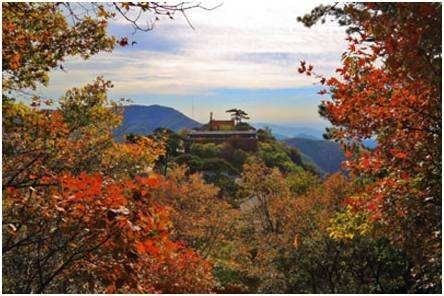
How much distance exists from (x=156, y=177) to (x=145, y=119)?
27222 millimetres

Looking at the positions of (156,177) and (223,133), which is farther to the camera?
(223,133)

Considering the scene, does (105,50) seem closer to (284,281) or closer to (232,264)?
(284,281)

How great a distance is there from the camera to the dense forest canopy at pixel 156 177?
4934 millimetres

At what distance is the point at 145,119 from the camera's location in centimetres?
3159

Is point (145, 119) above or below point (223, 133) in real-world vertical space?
above

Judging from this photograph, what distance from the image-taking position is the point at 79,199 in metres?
4.79

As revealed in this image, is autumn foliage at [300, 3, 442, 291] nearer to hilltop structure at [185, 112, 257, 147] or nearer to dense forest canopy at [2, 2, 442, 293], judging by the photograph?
dense forest canopy at [2, 2, 442, 293]

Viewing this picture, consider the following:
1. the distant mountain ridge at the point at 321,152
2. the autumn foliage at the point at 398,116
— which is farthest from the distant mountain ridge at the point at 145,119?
the distant mountain ridge at the point at 321,152

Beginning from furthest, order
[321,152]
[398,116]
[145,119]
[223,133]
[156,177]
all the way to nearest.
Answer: [321,152], [223,133], [145,119], [398,116], [156,177]

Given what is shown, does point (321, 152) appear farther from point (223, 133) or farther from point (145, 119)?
point (145, 119)

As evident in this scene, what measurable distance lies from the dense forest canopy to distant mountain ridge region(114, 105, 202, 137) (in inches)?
68.5

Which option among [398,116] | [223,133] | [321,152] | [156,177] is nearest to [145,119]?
[398,116]

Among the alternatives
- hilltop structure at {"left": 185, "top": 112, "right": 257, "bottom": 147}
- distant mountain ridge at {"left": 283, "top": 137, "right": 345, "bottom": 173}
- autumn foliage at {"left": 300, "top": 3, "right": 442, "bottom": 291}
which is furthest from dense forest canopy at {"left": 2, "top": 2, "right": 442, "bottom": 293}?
distant mountain ridge at {"left": 283, "top": 137, "right": 345, "bottom": 173}

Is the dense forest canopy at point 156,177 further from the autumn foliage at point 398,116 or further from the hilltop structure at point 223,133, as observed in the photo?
the hilltop structure at point 223,133
